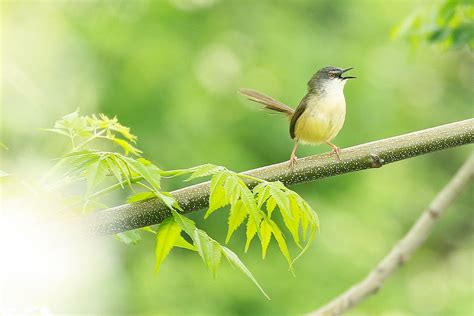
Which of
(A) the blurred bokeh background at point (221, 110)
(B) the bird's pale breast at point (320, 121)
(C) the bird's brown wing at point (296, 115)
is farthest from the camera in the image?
(A) the blurred bokeh background at point (221, 110)

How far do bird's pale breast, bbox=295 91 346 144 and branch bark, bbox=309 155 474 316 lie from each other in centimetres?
51

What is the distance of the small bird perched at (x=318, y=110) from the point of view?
317 centimetres

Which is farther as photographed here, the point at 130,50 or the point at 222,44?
the point at 222,44

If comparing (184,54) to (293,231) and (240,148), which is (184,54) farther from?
(293,231)

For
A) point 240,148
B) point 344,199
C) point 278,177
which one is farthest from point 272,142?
point 278,177

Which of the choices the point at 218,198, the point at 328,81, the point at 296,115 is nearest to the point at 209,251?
the point at 218,198

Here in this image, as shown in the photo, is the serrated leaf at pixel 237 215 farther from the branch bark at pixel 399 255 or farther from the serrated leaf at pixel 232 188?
the branch bark at pixel 399 255

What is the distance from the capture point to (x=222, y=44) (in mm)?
9289

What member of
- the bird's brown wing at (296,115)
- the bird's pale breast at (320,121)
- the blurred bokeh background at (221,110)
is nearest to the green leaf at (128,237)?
the bird's pale breast at (320,121)

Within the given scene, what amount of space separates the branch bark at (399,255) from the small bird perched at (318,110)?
1.67 ft

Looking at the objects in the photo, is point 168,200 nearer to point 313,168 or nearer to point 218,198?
point 218,198

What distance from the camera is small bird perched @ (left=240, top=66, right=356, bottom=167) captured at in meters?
3.17

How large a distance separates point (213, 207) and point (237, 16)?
8.29 m

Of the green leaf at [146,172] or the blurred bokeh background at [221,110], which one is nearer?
the green leaf at [146,172]
